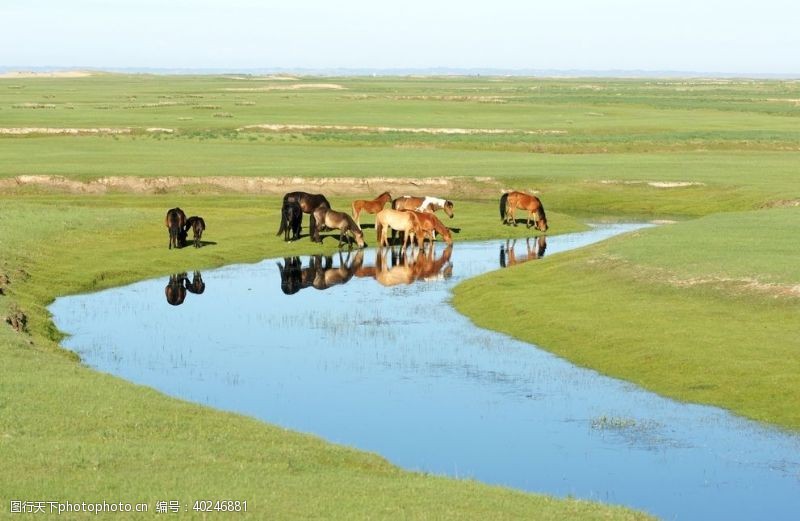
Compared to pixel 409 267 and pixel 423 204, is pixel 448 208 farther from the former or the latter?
pixel 409 267

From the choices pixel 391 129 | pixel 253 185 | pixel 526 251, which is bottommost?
pixel 526 251

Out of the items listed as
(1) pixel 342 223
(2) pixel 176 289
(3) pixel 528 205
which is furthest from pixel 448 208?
(2) pixel 176 289

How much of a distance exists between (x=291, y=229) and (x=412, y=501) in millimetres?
28479

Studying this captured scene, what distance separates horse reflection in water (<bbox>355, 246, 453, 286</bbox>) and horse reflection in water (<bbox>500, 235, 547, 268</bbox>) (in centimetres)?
168

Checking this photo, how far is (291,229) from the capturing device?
40.7 metres

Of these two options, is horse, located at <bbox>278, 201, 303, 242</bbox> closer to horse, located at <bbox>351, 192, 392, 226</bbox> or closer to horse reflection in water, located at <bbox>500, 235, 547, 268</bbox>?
horse, located at <bbox>351, 192, 392, 226</bbox>

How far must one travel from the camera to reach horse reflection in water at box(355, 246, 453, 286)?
33969 millimetres

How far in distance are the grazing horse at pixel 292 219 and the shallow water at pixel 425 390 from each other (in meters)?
6.07

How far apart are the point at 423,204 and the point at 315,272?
9099 mm

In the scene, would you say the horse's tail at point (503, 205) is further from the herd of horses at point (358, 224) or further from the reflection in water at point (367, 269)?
the reflection in water at point (367, 269)

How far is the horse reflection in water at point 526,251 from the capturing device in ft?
120

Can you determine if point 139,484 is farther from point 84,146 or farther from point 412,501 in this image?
point 84,146

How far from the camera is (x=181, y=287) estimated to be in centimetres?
3231

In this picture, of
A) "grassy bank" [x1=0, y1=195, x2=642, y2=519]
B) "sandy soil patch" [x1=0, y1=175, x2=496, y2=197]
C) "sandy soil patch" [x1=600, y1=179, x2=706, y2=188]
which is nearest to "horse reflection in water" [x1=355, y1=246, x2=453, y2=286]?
"grassy bank" [x1=0, y1=195, x2=642, y2=519]
